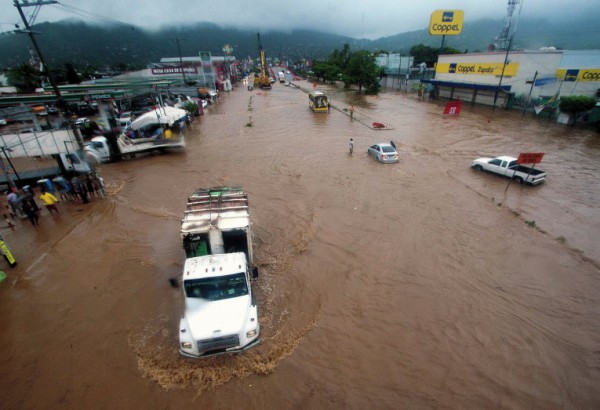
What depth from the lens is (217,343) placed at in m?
6.15

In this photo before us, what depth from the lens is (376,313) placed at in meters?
7.87

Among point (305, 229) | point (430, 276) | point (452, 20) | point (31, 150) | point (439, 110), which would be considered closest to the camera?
point (430, 276)

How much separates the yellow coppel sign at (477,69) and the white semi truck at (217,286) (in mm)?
43710

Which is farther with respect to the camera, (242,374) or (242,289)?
(242,289)

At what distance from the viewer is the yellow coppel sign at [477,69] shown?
36375 mm

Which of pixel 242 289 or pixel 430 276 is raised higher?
pixel 242 289

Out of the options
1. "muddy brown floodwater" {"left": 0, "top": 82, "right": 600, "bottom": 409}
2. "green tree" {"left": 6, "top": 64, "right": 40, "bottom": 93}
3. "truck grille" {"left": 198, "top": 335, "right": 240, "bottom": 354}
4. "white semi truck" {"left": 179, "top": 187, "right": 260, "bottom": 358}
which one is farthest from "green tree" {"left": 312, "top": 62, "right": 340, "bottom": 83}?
"truck grille" {"left": 198, "top": 335, "right": 240, "bottom": 354}

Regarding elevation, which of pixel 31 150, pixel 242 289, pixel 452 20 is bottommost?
pixel 242 289

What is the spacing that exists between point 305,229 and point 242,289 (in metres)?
5.38

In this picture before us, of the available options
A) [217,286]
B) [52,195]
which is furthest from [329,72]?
[217,286]

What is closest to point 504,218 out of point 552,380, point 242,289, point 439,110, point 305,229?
point 552,380

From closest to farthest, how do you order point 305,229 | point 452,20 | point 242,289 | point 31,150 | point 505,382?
1. point 505,382
2. point 242,289
3. point 305,229
4. point 31,150
5. point 452,20

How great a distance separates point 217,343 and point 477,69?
165 feet

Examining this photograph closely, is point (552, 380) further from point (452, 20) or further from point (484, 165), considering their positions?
point (452, 20)
